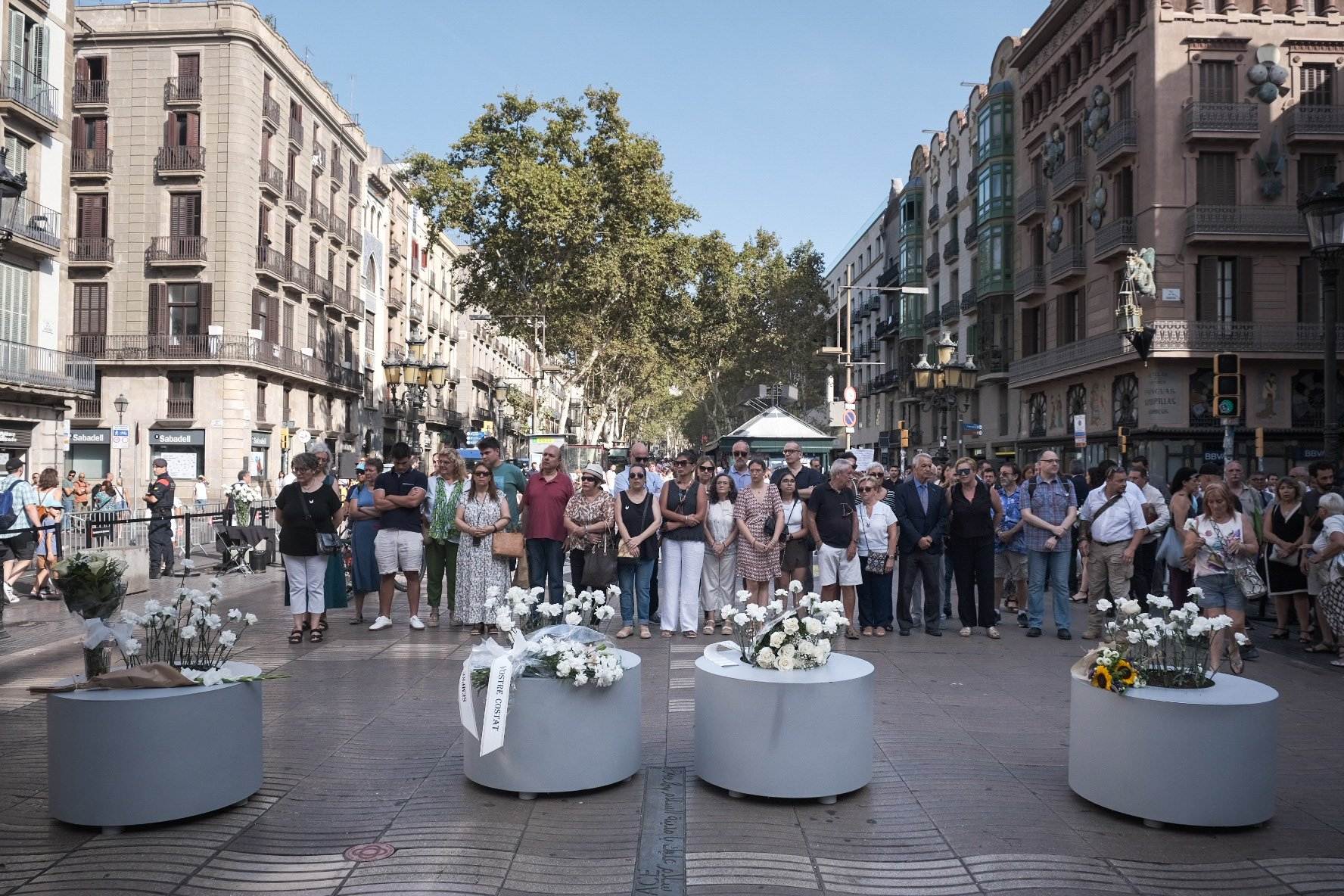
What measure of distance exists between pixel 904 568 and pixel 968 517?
877 millimetres

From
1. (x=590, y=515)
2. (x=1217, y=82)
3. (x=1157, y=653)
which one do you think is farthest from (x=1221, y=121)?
(x=1157, y=653)

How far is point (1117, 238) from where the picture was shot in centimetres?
3269

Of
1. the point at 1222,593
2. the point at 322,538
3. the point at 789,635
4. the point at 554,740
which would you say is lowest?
the point at 554,740

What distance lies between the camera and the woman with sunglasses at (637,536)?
37.3ft

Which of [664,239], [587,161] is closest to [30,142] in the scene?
[587,161]

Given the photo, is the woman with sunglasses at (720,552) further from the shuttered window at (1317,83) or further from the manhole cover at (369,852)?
the shuttered window at (1317,83)

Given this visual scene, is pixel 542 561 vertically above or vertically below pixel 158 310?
below

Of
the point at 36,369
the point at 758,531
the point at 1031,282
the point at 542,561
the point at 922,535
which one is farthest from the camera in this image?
the point at 1031,282

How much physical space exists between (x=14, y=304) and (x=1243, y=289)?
33078 mm

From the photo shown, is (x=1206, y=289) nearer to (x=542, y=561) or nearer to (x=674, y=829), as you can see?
(x=542, y=561)

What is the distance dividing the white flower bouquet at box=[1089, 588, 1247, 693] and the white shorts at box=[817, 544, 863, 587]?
5.62 metres

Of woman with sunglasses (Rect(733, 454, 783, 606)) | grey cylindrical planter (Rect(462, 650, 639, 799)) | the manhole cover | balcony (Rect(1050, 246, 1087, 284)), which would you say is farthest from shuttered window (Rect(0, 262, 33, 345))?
balcony (Rect(1050, 246, 1087, 284))

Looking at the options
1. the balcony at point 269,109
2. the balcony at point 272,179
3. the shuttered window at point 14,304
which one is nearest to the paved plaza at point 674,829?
the shuttered window at point 14,304

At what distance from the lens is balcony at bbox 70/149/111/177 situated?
39.2 metres
